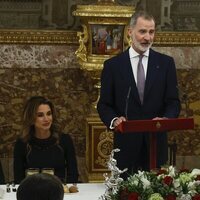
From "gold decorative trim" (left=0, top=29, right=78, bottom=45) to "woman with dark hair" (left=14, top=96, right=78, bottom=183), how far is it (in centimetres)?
247

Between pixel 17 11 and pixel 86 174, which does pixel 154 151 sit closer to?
pixel 86 174

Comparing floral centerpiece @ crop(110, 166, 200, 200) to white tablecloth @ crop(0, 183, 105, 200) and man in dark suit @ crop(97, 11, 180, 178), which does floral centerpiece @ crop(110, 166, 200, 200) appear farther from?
man in dark suit @ crop(97, 11, 180, 178)

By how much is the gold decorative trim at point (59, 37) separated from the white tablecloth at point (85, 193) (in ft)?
11.7

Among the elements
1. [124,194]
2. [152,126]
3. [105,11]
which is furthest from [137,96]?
[105,11]

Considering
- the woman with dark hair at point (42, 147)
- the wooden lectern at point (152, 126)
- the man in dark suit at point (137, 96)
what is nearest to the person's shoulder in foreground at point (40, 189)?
the wooden lectern at point (152, 126)

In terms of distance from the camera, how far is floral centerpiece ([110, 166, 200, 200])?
287cm

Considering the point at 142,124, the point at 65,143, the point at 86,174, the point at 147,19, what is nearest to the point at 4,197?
the point at 142,124

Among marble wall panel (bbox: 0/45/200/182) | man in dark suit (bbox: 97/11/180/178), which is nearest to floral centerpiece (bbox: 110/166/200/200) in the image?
man in dark suit (bbox: 97/11/180/178)

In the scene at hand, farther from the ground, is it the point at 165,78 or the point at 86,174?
the point at 165,78

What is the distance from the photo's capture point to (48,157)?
484 cm

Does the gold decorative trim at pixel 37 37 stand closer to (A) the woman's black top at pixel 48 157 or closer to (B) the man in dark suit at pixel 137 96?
(A) the woman's black top at pixel 48 157

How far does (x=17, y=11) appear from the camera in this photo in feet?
24.1

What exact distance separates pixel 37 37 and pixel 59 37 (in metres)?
0.26

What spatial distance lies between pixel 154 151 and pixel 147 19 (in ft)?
3.30
